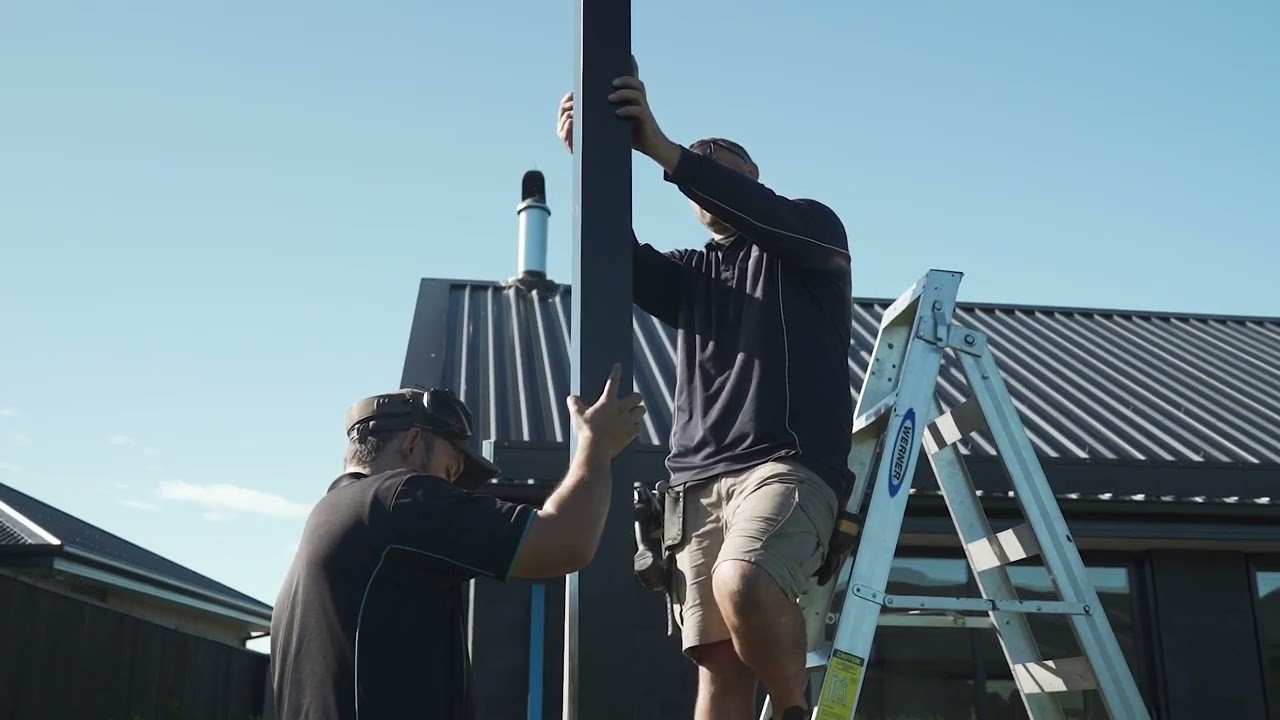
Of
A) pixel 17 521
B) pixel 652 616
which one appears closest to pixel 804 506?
pixel 652 616

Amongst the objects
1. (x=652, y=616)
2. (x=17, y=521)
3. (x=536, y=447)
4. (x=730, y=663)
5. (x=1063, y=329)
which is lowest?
(x=730, y=663)

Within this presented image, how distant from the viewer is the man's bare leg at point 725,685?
294 centimetres

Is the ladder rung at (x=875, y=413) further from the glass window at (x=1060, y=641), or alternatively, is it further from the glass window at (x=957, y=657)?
the glass window at (x=1060, y=641)

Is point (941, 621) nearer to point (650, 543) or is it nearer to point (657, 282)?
point (650, 543)

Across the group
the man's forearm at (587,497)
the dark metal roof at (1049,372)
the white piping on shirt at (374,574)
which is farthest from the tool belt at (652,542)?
the dark metal roof at (1049,372)

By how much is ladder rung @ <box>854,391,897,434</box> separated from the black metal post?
3.81 ft

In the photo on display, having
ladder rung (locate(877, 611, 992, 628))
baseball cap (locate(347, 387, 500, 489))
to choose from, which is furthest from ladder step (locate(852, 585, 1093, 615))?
baseball cap (locate(347, 387, 500, 489))

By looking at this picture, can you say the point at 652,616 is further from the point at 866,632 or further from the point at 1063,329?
the point at 1063,329

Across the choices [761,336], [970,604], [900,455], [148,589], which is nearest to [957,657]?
[970,604]

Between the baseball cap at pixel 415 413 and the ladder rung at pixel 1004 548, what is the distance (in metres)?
1.46

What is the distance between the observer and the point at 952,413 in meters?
3.47

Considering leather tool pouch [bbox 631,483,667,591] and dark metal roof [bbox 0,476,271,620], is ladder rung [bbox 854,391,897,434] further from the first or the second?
dark metal roof [bbox 0,476,271,620]

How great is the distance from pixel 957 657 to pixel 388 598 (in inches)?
243

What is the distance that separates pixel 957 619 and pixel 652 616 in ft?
12.5
